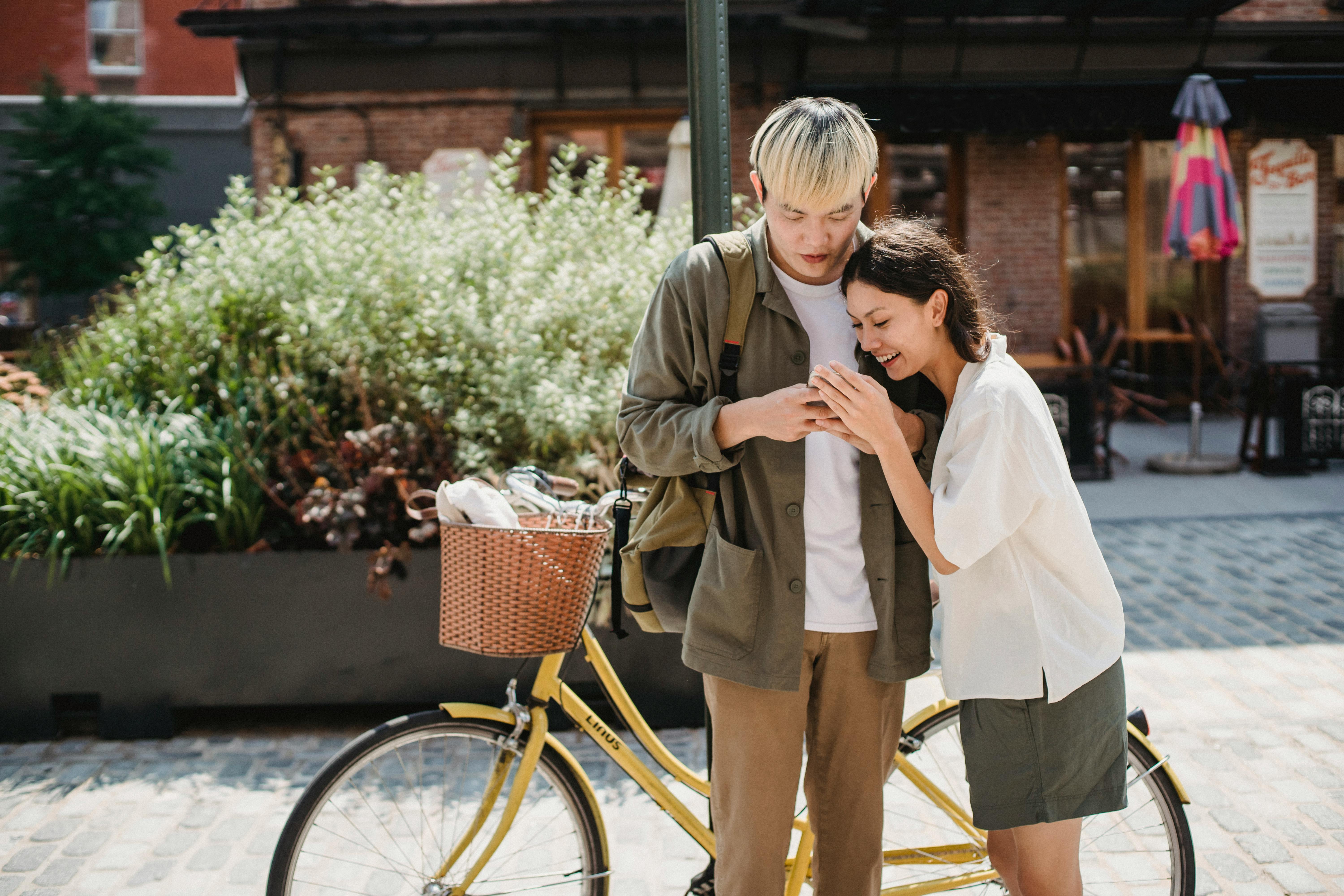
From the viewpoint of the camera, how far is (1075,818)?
197 centimetres

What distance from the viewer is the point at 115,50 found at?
832 inches

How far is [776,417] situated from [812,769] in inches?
31.0

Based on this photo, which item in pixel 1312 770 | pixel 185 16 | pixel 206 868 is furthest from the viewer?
pixel 185 16

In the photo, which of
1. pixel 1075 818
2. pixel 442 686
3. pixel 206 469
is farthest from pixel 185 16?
pixel 1075 818

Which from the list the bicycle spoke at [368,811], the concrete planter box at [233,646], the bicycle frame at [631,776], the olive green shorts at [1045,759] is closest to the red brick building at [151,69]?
the concrete planter box at [233,646]

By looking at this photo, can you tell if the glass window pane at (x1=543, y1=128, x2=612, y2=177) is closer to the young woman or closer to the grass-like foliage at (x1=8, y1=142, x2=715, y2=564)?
the grass-like foliage at (x1=8, y1=142, x2=715, y2=564)

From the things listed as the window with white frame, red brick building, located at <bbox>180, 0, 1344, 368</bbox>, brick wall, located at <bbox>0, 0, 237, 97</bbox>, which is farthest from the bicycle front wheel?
the window with white frame

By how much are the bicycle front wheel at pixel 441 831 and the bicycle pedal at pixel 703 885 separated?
0.65 ft

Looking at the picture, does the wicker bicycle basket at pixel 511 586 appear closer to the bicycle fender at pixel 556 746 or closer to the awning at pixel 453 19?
the bicycle fender at pixel 556 746

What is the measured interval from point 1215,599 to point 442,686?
3.97m

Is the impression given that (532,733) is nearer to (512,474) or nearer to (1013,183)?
(512,474)

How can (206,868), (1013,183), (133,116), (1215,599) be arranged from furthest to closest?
1. (133,116)
2. (1013,183)
3. (1215,599)
4. (206,868)

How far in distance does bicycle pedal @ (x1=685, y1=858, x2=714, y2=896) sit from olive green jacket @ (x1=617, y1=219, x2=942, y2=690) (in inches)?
25.0

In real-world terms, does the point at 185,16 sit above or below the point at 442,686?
above
